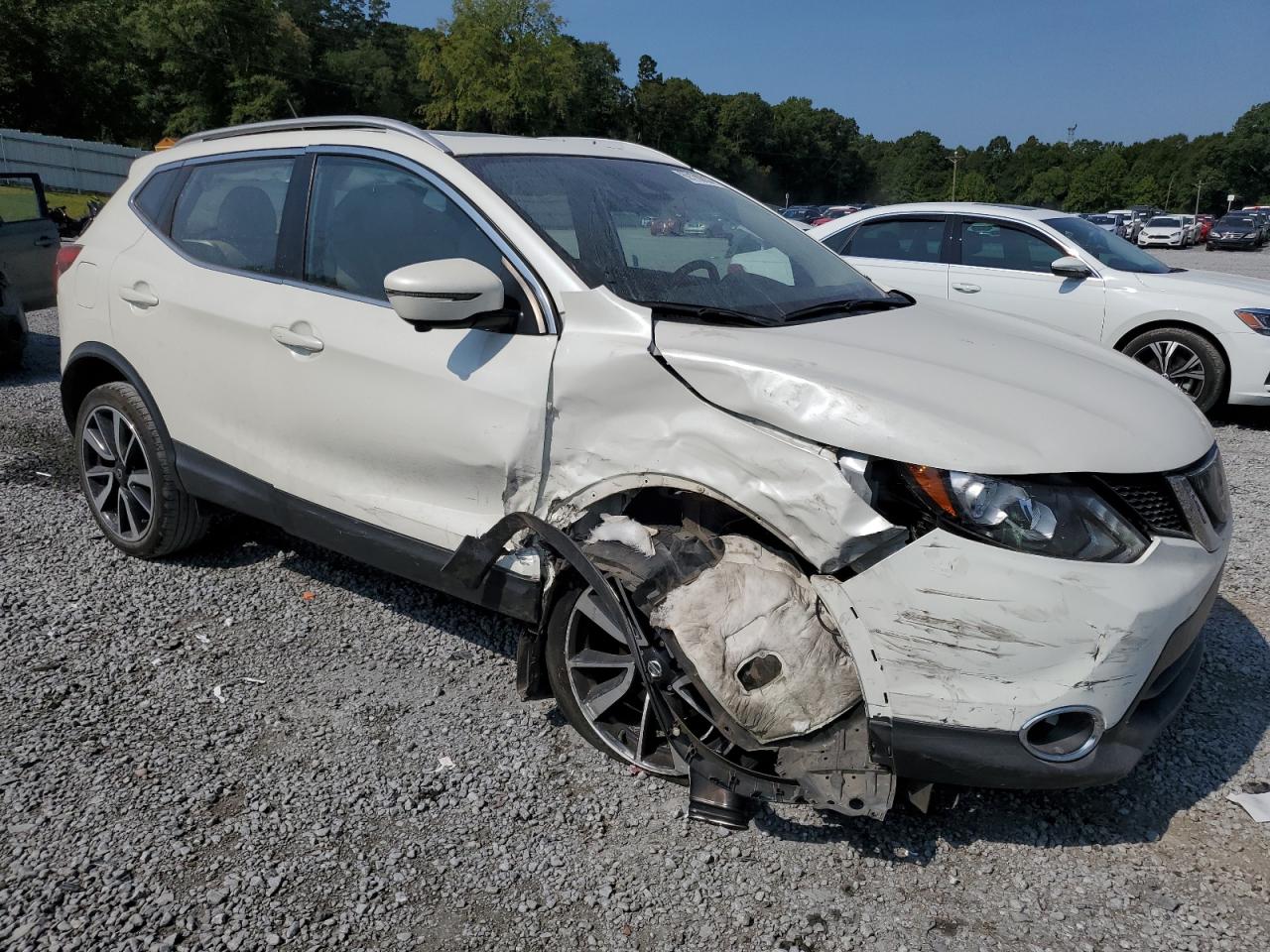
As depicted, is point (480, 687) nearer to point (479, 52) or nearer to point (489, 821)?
point (489, 821)

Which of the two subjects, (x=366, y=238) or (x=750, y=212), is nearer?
(x=366, y=238)

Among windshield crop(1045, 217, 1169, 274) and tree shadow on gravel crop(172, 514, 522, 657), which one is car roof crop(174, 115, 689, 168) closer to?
tree shadow on gravel crop(172, 514, 522, 657)

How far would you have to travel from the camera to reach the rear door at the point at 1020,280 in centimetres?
772

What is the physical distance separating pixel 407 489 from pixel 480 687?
0.78m

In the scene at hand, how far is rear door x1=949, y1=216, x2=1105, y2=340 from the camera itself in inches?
304

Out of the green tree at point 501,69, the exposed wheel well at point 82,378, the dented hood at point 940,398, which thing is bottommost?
the exposed wheel well at point 82,378

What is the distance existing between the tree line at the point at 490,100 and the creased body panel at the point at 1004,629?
789 inches

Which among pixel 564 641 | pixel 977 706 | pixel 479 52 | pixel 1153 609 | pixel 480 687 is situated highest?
pixel 479 52

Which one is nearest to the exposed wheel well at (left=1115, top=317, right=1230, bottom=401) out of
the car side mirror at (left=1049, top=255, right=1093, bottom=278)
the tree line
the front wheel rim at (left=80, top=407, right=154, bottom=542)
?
the car side mirror at (left=1049, top=255, right=1093, bottom=278)

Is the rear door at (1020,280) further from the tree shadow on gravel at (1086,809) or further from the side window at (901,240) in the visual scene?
the tree shadow on gravel at (1086,809)

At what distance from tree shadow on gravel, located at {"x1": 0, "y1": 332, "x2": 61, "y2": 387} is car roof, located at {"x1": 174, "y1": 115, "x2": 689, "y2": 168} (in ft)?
18.1

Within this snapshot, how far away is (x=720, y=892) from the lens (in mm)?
2455

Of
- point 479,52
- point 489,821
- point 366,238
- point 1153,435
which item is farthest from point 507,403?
point 479,52

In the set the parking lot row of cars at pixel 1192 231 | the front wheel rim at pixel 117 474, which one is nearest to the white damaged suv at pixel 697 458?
the front wheel rim at pixel 117 474
